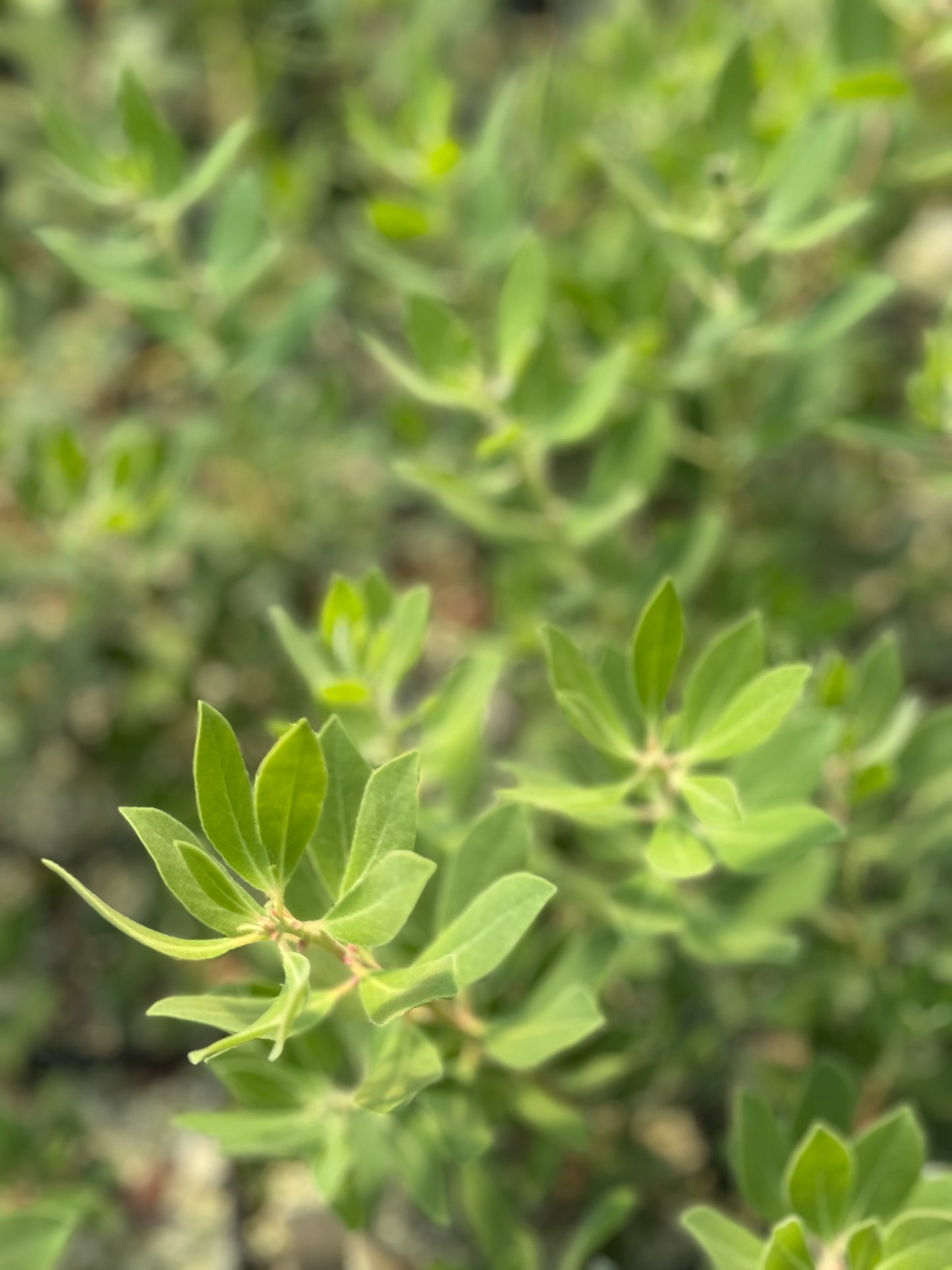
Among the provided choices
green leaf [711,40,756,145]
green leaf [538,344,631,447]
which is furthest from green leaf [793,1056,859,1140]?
green leaf [711,40,756,145]

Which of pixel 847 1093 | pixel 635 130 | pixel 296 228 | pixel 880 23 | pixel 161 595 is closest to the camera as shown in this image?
pixel 847 1093

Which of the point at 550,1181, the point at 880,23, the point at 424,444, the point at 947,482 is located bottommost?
the point at 550,1181

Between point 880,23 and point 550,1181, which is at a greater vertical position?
point 880,23

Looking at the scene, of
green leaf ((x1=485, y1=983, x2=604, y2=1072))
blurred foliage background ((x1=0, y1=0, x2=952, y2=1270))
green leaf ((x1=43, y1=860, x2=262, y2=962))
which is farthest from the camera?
blurred foliage background ((x1=0, y1=0, x2=952, y2=1270))

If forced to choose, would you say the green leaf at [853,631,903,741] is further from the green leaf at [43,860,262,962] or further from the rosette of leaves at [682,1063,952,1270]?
the green leaf at [43,860,262,962]

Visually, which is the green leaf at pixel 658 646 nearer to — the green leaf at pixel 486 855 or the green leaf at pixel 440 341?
the green leaf at pixel 486 855

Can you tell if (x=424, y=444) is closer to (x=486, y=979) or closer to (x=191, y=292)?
(x=191, y=292)

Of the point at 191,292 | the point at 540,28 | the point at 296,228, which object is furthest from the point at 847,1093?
the point at 540,28
